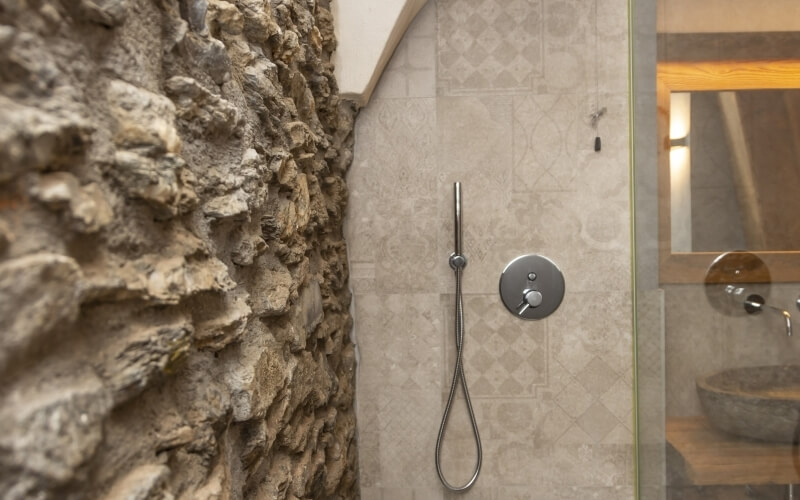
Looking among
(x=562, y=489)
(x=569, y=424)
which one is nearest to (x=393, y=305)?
(x=569, y=424)

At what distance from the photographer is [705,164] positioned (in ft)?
3.97

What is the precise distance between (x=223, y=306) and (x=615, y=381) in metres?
1.46

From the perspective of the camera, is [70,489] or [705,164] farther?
[705,164]

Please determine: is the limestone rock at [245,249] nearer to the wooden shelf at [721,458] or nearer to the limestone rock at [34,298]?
the limestone rock at [34,298]

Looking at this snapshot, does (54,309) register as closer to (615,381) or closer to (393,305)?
(393,305)

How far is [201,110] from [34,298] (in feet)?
1.17

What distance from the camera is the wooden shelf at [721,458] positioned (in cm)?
98

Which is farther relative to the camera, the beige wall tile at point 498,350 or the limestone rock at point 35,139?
the beige wall tile at point 498,350

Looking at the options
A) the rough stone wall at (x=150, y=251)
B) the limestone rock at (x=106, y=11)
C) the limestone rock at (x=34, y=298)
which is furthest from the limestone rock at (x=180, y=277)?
the limestone rock at (x=106, y=11)

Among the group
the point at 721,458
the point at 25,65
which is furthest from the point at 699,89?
the point at 25,65

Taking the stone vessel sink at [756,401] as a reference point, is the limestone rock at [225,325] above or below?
above

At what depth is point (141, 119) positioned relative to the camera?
534 millimetres

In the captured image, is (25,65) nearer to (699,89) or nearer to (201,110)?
(201,110)

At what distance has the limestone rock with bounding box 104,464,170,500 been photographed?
18.6 inches
